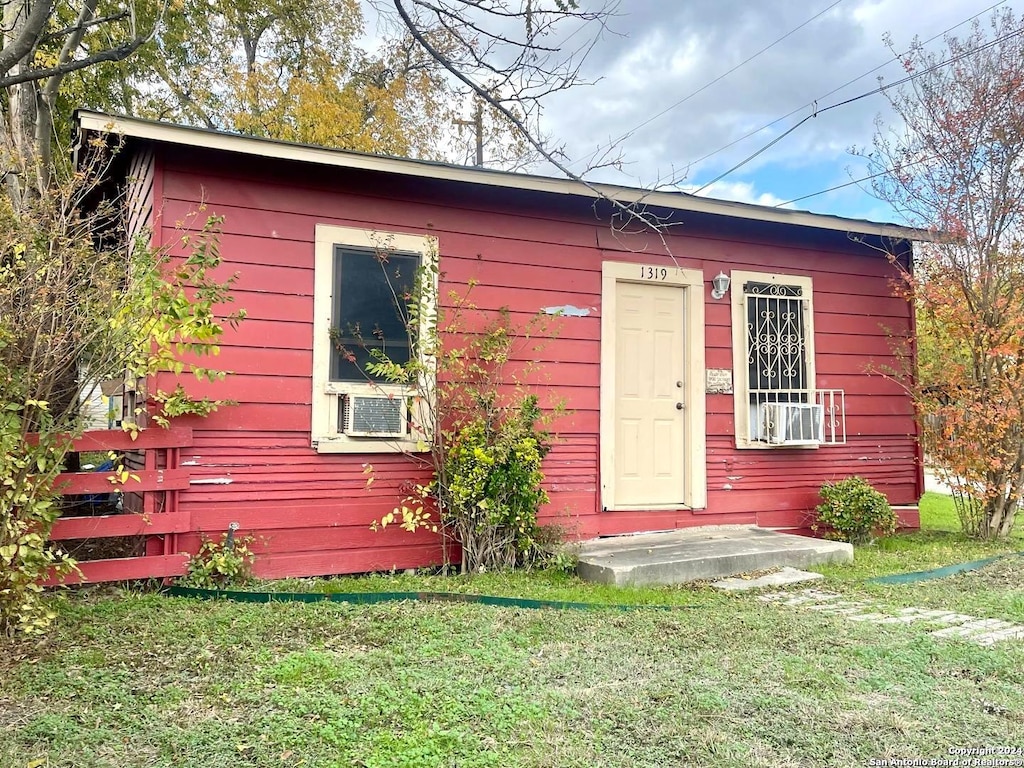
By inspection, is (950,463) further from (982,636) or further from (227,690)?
(227,690)

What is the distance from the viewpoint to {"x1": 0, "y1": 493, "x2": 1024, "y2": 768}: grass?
223 centimetres

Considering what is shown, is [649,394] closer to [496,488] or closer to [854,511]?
[496,488]

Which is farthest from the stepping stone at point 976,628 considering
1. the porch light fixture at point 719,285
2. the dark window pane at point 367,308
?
the dark window pane at point 367,308

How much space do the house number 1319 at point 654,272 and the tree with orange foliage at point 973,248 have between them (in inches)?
92.1

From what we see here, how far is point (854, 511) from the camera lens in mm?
6000

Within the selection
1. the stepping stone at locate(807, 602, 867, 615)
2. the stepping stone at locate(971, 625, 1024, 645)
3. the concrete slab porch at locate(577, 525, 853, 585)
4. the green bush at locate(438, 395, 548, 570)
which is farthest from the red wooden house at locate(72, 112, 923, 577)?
the stepping stone at locate(971, 625, 1024, 645)

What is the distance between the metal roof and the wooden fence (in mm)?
1793

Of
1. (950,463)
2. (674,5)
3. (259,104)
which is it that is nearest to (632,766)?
(674,5)

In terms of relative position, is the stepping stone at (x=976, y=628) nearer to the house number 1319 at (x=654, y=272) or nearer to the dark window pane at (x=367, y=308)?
the house number 1319 at (x=654, y=272)

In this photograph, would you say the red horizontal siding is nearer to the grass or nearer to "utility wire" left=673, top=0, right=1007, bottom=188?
the grass

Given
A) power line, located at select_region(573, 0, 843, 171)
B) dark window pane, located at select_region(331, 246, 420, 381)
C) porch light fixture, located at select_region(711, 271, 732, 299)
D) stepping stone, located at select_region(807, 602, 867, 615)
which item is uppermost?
power line, located at select_region(573, 0, 843, 171)

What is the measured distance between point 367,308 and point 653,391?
2.48m

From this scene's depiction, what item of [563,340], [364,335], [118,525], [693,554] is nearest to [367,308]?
[364,335]

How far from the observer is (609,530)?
18.6 feet
